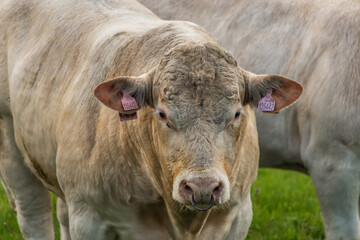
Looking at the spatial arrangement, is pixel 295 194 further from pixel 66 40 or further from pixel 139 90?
pixel 139 90

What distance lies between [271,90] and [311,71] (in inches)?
78.7

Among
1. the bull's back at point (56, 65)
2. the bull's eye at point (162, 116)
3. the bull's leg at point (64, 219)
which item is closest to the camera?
the bull's eye at point (162, 116)

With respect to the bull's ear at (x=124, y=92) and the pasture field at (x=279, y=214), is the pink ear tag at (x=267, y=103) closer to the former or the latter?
the bull's ear at (x=124, y=92)

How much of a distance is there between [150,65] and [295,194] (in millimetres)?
4404

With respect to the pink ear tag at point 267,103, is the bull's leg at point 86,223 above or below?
below

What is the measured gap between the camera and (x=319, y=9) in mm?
7246

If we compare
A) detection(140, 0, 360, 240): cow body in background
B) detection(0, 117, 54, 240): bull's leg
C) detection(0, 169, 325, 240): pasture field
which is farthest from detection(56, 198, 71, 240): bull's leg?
detection(140, 0, 360, 240): cow body in background

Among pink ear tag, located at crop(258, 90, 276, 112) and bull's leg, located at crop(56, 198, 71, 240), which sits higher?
pink ear tag, located at crop(258, 90, 276, 112)

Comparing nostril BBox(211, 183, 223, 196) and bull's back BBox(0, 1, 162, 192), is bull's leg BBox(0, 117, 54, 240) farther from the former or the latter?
nostril BBox(211, 183, 223, 196)

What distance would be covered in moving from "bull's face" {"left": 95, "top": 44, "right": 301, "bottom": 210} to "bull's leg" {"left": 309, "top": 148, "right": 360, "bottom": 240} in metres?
1.70

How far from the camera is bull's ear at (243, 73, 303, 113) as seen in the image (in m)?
5.10

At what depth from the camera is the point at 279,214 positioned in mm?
8469

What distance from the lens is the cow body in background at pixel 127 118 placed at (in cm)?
478

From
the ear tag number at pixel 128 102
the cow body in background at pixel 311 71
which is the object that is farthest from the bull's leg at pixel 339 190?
the ear tag number at pixel 128 102
